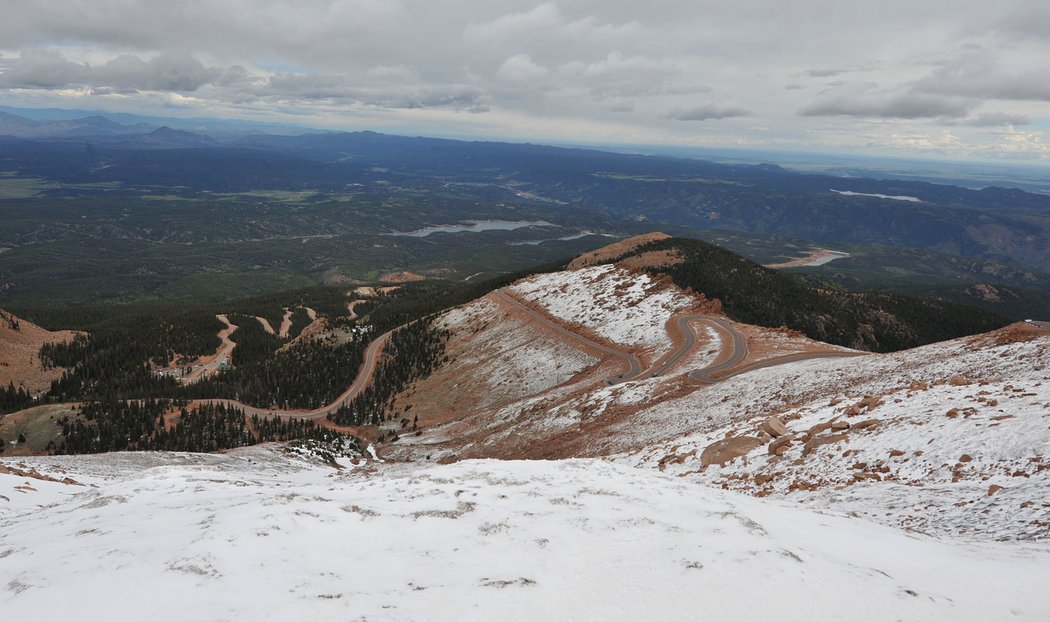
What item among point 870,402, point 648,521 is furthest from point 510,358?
point 648,521

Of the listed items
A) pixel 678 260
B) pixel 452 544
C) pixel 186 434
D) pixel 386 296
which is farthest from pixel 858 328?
pixel 386 296

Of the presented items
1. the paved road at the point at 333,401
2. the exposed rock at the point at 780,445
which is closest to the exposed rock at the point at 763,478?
the exposed rock at the point at 780,445

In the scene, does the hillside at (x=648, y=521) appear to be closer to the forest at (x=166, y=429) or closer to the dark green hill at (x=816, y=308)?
the forest at (x=166, y=429)

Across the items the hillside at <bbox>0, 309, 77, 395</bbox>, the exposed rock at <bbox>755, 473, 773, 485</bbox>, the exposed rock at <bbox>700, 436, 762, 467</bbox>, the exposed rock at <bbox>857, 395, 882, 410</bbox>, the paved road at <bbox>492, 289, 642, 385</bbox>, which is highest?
the exposed rock at <bbox>857, 395, 882, 410</bbox>

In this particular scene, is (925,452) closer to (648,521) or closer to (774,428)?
(774,428)

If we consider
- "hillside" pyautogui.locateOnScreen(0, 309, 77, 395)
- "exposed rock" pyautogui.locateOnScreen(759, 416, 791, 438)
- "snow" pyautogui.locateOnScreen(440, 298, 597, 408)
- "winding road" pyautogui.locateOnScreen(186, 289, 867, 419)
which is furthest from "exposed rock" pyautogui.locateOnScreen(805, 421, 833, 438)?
"hillside" pyautogui.locateOnScreen(0, 309, 77, 395)

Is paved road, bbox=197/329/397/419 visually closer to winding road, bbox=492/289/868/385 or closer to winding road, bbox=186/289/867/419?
winding road, bbox=186/289/867/419
